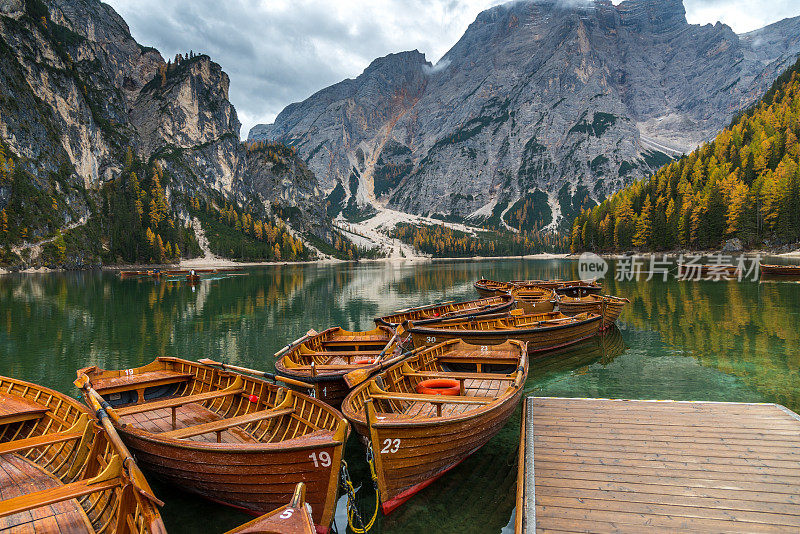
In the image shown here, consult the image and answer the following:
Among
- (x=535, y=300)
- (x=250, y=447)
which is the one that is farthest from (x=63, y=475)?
(x=535, y=300)

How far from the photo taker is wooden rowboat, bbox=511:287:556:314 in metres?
31.7

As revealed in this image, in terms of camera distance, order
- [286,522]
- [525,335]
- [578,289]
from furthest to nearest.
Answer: [578,289] → [525,335] → [286,522]

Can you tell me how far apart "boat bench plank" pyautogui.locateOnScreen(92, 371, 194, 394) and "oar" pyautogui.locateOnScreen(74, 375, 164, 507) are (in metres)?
0.77

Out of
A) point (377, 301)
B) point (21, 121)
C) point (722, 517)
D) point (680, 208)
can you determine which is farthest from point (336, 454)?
point (21, 121)

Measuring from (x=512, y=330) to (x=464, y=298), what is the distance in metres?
30.9

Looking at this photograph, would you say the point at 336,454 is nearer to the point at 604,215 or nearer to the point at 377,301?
the point at 377,301

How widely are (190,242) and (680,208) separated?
194994mm

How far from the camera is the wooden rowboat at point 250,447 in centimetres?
704

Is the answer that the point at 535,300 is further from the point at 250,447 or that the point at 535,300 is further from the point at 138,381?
the point at 250,447

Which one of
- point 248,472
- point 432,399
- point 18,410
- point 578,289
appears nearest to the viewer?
point 248,472

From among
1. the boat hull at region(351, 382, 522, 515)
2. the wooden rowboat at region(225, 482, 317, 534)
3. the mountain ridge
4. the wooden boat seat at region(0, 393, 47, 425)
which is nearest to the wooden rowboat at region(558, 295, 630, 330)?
the boat hull at region(351, 382, 522, 515)

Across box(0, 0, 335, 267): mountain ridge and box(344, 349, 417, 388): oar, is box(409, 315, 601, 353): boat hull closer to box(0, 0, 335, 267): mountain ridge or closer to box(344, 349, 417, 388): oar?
box(344, 349, 417, 388): oar

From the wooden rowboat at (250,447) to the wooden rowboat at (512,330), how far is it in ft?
35.2

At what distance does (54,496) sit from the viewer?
17.7 ft
